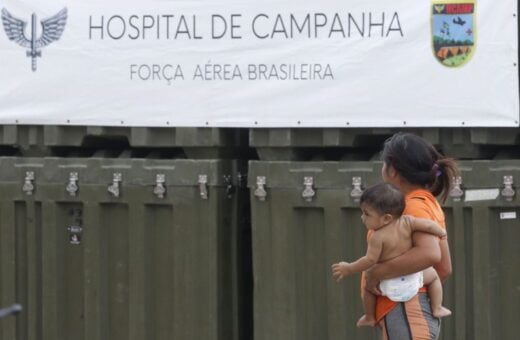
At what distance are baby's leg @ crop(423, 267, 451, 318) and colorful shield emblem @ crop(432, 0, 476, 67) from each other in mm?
1979

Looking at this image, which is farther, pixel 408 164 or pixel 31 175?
pixel 31 175

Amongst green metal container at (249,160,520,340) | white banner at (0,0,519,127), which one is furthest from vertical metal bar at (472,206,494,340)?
white banner at (0,0,519,127)

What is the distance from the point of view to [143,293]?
23.0 feet

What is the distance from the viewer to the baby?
443cm

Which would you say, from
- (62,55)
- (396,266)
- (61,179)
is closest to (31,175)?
(61,179)

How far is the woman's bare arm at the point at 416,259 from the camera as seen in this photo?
4430 millimetres

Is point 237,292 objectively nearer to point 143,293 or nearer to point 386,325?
point 143,293

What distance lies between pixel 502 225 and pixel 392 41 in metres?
1.23

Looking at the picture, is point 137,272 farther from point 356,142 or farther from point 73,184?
point 356,142

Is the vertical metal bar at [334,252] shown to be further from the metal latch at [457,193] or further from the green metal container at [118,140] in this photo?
the green metal container at [118,140]

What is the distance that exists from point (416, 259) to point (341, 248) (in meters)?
2.15

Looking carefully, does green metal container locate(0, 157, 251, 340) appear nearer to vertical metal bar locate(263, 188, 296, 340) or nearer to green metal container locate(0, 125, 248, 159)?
green metal container locate(0, 125, 248, 159)

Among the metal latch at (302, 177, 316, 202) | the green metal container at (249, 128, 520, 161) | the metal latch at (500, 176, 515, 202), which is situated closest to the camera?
the metal latch at (500, 176, 515, 202)

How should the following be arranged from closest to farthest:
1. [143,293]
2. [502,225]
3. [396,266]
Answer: [396,266] < [502,225] < [143,293]
